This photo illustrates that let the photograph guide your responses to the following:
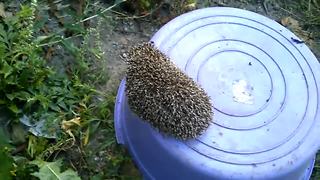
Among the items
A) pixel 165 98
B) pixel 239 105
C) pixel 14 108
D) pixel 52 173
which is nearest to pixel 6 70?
pixel 14 108

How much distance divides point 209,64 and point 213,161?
0.39 m

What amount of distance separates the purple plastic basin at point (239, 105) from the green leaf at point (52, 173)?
28 centimetres

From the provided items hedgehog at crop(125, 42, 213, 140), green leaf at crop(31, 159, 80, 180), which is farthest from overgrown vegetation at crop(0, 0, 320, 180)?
hedgehog at crop(125, 42, 213, 140)

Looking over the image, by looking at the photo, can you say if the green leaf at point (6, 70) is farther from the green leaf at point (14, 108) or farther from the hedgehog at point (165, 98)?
the hedgehog at point (165, 98)

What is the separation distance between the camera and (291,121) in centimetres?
236

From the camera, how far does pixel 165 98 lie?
2.20 metres

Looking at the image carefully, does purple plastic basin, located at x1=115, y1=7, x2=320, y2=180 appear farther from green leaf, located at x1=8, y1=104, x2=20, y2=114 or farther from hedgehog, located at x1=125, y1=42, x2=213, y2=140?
green leaf, located at x1=8, y1=104, x2=20, y2=114

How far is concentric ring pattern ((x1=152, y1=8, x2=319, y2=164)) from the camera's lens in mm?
2277

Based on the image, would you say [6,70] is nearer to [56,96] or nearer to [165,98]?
[56,96]

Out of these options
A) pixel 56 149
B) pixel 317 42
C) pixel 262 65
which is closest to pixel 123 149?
pixel 56 149

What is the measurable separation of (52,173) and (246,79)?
782 millimetres

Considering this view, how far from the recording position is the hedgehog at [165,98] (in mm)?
2205

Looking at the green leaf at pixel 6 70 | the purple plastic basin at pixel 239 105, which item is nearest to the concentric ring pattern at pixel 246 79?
the purple plastic basin at pixel 239 105

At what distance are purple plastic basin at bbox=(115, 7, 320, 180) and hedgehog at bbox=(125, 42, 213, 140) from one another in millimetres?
53
